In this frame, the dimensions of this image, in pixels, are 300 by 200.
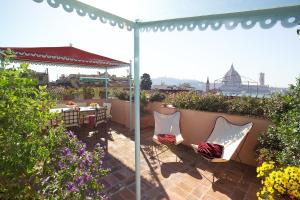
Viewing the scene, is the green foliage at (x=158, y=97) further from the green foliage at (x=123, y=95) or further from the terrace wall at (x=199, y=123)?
the green foliage at (x=123, y=95)

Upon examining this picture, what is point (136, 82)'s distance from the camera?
1.87 meters

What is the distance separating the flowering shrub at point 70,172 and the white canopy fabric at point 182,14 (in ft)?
1.63

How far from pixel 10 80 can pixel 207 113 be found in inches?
175

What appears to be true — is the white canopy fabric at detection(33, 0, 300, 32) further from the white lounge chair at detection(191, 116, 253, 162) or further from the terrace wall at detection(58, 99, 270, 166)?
the terrace wall at detection(58, 99, 270, 166)

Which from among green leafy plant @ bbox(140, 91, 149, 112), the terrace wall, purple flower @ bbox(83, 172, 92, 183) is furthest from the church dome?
purple flower @ bbox(83, 172, 92, 183)

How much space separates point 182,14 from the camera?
155 cm

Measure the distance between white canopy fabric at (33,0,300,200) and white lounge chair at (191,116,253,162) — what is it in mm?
2420

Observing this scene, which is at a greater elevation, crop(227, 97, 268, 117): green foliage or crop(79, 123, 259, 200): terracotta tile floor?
crop(227, 97, 268, 117): green foliage

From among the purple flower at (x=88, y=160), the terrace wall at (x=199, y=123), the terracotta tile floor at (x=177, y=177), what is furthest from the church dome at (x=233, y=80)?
the purple flower at (x=88, y=160)

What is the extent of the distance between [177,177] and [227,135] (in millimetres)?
1585

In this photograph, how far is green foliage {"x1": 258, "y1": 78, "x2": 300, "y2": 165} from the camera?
2389mm

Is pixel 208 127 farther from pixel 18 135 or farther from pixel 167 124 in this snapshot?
pixel 18 135

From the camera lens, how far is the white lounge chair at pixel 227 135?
3.61 metres

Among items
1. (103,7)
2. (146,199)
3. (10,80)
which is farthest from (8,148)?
(146,199)
